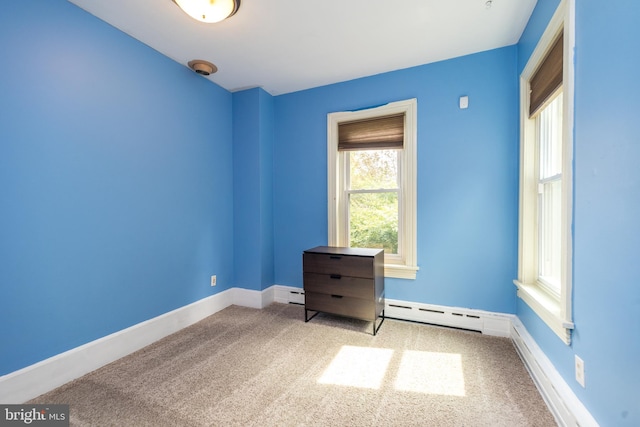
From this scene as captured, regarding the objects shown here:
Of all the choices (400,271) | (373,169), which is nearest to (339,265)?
(400,271)

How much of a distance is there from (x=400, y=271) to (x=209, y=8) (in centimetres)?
268

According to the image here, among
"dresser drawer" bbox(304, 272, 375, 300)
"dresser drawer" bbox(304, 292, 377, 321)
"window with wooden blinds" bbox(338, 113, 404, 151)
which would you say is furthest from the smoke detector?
"dresser drawer" bbox(304, 292, 377, 321)

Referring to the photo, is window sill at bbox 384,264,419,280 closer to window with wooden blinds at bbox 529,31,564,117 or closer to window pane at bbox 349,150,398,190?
window pane at bbox 349,150,398,190

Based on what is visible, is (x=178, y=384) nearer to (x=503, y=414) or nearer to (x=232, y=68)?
(x=503, y=414)

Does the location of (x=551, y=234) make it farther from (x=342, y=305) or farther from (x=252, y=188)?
(x=252, y=188)

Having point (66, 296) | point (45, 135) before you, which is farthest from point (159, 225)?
Answer: point (45, 135)

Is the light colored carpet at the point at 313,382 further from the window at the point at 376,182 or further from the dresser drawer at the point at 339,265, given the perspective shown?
the window at the point at 376,182

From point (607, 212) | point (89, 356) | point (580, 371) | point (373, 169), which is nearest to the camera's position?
point (607, 212)

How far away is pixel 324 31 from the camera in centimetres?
220

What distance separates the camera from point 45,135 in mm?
1754

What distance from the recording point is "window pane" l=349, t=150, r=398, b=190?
296 centimetres

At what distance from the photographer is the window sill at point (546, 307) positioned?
1389mm

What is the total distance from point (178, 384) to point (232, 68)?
2.80 m

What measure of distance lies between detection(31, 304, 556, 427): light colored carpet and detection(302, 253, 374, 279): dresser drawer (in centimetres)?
56
